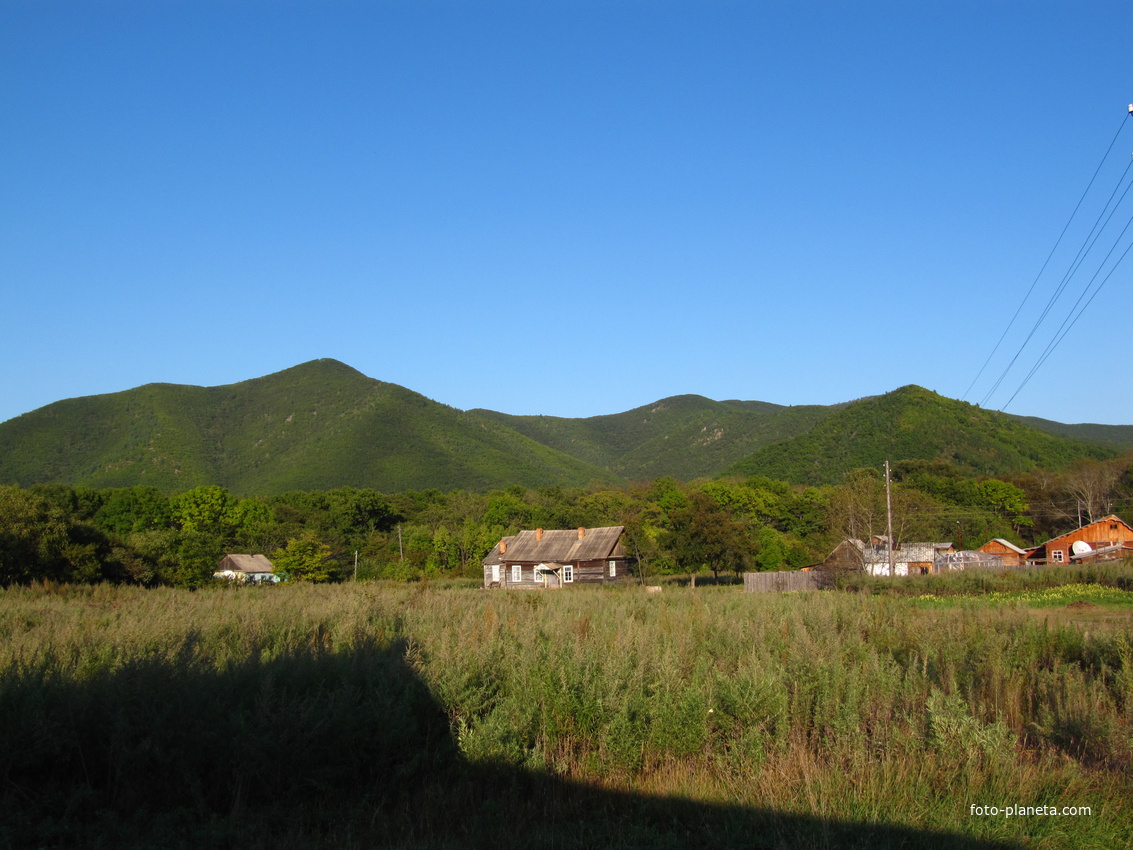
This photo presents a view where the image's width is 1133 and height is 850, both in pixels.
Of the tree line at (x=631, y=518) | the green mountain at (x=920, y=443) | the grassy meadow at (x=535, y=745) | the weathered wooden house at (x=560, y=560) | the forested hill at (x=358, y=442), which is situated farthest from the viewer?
the forested hill at (x=358, y=442)

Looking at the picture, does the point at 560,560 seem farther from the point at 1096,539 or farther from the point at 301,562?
the point at 1096,539

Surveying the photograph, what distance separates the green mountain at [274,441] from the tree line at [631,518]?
29378 mm

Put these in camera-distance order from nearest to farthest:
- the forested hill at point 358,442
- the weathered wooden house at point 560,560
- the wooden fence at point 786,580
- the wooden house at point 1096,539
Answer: the wooden fence at point 786,580 < the weathered wooden house at point 560,560 < the wooden house at point 1096,539 < the forested hill at point 358,442

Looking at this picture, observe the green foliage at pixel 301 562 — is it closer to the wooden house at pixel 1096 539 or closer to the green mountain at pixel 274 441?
the wooden house at pixel 1096 539

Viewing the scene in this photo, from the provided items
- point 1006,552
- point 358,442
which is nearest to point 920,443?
point 1006,552

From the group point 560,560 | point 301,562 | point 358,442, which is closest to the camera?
point 301,562

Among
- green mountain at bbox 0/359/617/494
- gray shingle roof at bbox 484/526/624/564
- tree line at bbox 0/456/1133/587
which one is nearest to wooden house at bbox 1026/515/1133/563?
tree line at bbox 0/456/1133/587

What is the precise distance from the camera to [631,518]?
7188cm

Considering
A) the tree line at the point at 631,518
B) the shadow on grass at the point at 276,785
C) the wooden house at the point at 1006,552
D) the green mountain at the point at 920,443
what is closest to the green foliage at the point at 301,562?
the tree line at the point at 631,518

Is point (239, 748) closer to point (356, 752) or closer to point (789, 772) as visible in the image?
point (356, 752)

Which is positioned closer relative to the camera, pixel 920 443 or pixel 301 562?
pixel 301 562

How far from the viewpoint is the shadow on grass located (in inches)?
205

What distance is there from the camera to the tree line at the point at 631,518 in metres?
50.5

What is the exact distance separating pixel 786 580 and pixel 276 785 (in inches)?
1404
